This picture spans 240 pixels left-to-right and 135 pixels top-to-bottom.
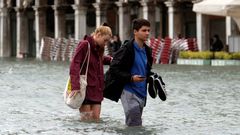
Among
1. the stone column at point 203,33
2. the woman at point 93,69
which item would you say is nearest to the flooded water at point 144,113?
the woman at point 93,69

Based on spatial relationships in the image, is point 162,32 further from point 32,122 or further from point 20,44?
point 32,122

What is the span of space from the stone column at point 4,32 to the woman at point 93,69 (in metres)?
40.7

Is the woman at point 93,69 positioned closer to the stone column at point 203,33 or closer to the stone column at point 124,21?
the stone column at point 203,33

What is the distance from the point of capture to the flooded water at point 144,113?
30.9 ft

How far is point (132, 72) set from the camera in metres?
8.79

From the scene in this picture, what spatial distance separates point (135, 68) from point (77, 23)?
33.6 m

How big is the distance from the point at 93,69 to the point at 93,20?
37.5 metres

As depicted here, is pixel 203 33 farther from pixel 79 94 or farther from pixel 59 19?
→ pixel 79 94

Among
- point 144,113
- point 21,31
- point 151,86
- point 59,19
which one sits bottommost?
point 21,31

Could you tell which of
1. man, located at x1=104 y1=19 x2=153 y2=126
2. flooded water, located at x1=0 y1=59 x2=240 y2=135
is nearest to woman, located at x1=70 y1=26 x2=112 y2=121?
flooded water, located at x1=0 y1=59 x2=240 y2=135

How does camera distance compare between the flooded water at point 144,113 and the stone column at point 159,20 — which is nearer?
the flooded water at point 144,113

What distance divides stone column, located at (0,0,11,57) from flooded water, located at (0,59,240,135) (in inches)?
1288

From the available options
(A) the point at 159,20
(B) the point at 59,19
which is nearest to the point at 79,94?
(A) the point at 159,20

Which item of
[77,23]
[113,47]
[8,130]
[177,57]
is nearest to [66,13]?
[77,23]
